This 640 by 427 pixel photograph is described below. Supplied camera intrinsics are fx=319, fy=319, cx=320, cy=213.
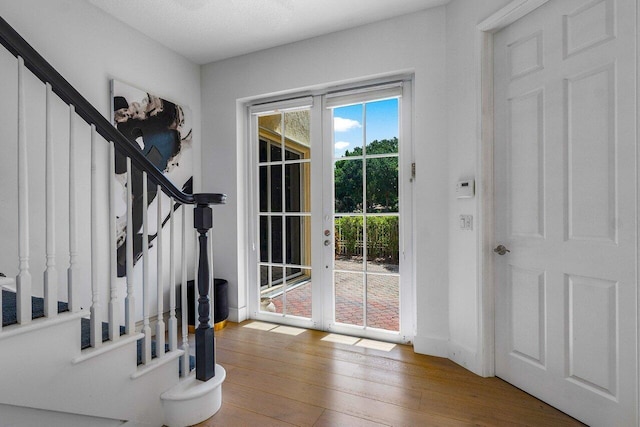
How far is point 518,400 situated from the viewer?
188 cm

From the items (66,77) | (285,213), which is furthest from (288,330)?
(66,77)

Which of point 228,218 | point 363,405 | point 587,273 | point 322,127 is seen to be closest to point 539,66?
point 587,273

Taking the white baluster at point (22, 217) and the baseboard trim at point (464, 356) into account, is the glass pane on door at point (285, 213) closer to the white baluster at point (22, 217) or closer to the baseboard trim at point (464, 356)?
the baseboard trim at point (464, 356)

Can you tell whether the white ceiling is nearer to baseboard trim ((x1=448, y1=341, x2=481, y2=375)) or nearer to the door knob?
the door knob

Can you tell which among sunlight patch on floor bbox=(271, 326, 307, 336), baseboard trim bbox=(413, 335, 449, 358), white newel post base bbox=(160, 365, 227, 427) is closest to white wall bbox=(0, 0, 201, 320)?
white newel post base bbox=(160, 365, 227, 427)

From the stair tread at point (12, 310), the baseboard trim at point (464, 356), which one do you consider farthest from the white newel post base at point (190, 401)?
the baseboard trim at point (464, 356)

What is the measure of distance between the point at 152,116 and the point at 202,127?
64cm

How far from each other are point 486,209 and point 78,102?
2.31 meters

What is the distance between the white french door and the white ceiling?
1.85ft

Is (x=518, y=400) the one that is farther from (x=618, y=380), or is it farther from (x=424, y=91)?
(x=424, y=91)

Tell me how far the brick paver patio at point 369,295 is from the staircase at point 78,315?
4.45 feet

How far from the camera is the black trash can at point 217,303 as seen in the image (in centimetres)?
297

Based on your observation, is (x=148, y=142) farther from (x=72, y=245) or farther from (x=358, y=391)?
(x=358, y=391)

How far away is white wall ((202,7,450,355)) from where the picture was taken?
97.6 inches
